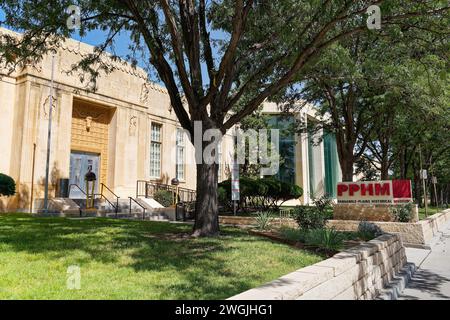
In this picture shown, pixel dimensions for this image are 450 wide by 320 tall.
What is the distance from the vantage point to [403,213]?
14.0 meters

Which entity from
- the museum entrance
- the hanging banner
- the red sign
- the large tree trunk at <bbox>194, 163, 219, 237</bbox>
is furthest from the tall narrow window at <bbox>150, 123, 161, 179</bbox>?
the large tree trunk at <bbox>194, 163, 219, 237</bbox>

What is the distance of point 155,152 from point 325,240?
57.7ft

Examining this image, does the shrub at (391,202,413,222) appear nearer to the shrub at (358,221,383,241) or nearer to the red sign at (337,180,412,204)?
the red sign at (337,180,412,204)

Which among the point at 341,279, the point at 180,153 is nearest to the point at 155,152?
the point at 180,153

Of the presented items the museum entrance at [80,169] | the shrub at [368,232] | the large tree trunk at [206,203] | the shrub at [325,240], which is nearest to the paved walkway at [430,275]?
the shrub at [368,232]

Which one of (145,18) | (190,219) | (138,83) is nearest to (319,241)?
(145,18)

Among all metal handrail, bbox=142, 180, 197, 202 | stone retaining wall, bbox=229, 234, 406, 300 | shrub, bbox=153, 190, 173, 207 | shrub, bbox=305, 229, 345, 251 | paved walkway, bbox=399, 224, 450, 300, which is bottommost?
paved walkway, bbox=399, 224, 450, 300

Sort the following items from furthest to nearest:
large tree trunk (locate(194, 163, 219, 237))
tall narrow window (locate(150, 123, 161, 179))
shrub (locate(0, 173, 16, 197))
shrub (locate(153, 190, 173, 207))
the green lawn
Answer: tall narrow window (locate(150, 123, 161, 179)) → shrub (locate(153, 190, 173, 207)) → shrub (locate(0, 173, 16, 197)) → large tree trunk (locate(194, 163, 219, 237)) → the green lawn

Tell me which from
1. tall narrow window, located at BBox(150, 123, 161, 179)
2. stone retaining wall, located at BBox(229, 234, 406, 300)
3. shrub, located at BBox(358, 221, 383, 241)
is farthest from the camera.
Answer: tall narrow window, located at BBox(150, 123, 161, 179)

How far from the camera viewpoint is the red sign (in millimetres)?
14562

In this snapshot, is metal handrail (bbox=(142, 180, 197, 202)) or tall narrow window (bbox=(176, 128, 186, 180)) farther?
tall narrow window (bbox=(176, 128, 186, 180))

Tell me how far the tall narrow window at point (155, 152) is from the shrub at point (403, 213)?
14.6 metres

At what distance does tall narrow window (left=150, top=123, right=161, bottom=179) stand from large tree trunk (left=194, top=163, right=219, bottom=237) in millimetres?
14674

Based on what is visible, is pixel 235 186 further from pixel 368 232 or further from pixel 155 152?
pixel 155 152
